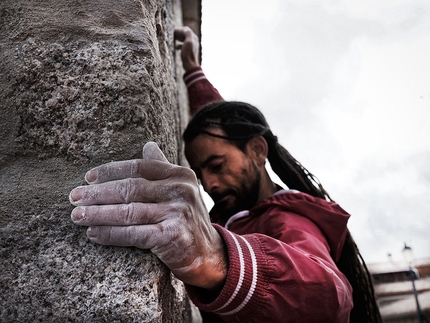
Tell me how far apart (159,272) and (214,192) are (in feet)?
3.25

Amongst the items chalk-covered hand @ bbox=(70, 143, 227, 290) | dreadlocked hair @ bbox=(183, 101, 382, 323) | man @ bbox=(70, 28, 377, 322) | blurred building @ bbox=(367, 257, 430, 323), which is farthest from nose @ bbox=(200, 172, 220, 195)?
blurred building @ bbox=(367, 257, 430, 323)

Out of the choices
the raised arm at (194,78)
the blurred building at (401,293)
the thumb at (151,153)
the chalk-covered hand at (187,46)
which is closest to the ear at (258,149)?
the raised arm at (194,78)

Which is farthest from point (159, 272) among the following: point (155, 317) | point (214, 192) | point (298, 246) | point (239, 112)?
point (239, 112)

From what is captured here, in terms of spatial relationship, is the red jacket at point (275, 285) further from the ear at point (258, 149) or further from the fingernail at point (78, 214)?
the ear at point (258, 149)

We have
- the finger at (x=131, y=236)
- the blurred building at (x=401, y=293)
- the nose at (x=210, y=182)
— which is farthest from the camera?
the blurred building at (x=401, y=293)

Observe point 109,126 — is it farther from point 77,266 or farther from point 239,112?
point 239,112

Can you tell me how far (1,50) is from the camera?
822mm

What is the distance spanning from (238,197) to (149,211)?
104 cm

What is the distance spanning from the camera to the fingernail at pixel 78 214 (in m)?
0.70

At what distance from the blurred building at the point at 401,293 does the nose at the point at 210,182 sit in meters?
4.88

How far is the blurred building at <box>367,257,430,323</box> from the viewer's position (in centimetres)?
592

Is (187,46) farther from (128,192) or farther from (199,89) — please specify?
(128,192)

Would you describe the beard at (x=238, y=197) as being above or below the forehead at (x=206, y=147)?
below

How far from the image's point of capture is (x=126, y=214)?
68cm
